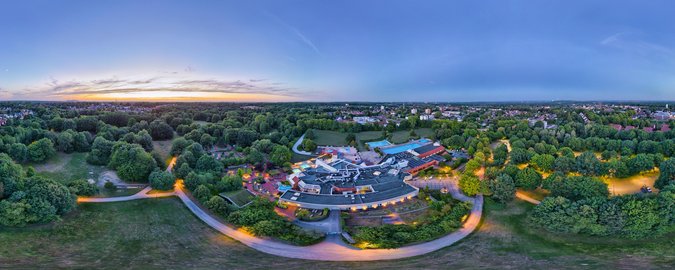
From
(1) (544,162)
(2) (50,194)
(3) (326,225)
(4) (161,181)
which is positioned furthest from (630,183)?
(2) (50,194)

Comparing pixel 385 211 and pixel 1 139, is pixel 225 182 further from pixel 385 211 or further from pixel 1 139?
pixel 1 139

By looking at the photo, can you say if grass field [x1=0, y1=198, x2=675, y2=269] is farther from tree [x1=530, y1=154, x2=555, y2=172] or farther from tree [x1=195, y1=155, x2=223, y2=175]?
tree [x1=530, y1=154, x2=555, y2=172]

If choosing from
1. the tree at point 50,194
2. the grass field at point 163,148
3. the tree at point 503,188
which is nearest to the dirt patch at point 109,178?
the tree at point 50,194

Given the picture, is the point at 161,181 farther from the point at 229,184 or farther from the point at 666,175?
the point at 666,175

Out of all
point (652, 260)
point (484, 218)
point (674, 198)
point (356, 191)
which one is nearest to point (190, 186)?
point (356, 191)

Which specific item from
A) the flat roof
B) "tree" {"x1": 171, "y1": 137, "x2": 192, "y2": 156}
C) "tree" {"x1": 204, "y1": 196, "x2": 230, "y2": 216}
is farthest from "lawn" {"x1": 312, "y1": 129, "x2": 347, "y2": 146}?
"tree" {"x1": 204, "y1": 196, "x2": 230, "y2": 216}

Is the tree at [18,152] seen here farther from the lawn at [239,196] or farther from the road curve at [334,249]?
the road curve at [334,249]
